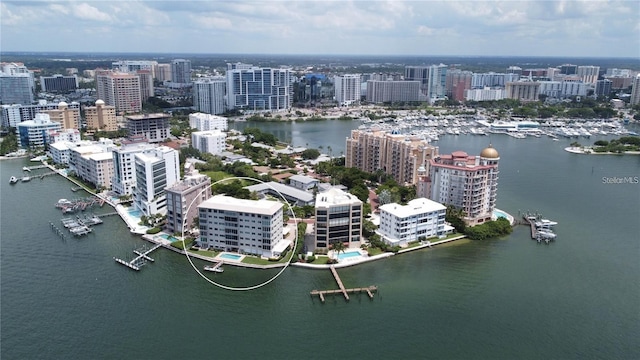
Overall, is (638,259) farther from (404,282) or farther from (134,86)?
(134,86)

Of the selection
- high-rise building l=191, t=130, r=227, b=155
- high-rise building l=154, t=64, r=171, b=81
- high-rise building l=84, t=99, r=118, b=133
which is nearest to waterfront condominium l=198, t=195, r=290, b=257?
high-rise building l=191, t=130, r=227, b=155

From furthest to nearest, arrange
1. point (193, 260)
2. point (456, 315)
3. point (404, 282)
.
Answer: point (193, 260) → point (404, 282) → point (456, 315)

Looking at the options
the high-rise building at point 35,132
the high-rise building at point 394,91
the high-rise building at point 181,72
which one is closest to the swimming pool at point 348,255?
the high-rise building at point 35,132

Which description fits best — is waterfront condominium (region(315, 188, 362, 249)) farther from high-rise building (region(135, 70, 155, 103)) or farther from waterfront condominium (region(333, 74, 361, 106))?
waterfront condominium (region(333, 74, 361, 106))

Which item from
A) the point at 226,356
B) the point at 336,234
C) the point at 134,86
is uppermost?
the point at 134,86

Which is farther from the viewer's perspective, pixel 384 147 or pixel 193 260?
pixel 384 147

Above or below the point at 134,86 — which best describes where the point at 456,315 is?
below

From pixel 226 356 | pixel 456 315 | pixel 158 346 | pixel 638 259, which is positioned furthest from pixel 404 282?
pixel 638 259

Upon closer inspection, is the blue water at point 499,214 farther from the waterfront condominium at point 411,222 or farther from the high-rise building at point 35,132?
the high-rise building at point 35,132
